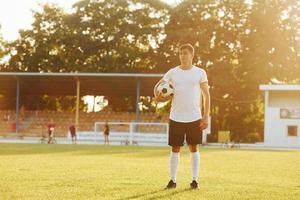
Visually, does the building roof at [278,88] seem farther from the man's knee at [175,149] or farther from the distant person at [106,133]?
the man's knee at [175,149]

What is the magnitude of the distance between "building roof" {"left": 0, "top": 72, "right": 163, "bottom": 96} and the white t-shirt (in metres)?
32.7

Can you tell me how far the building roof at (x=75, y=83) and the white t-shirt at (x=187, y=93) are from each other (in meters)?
32.7

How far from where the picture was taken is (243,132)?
170 ft

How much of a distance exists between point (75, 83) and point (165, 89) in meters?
39.0

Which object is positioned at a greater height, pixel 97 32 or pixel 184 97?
pixel 97 32

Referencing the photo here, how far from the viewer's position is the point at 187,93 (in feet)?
26.6

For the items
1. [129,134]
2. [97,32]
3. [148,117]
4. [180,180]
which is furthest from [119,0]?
[180,180]

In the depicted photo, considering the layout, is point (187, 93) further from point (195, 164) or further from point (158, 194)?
point (158, 194)

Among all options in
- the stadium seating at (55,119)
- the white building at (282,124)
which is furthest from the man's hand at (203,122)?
the stadium seating at (55,119)

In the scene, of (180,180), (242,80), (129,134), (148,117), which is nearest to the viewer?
(180,180)

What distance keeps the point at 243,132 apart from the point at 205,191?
4447cm

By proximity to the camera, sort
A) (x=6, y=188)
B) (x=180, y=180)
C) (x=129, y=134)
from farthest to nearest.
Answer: (x=129, y=134), (x=180, y=180), (x=6, y=188)

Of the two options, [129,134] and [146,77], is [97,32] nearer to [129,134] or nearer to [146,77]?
[146,77]

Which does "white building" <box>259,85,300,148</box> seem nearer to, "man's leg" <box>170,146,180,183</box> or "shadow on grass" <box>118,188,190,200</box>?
"man's leg" <box>170,146,180,183</box>
